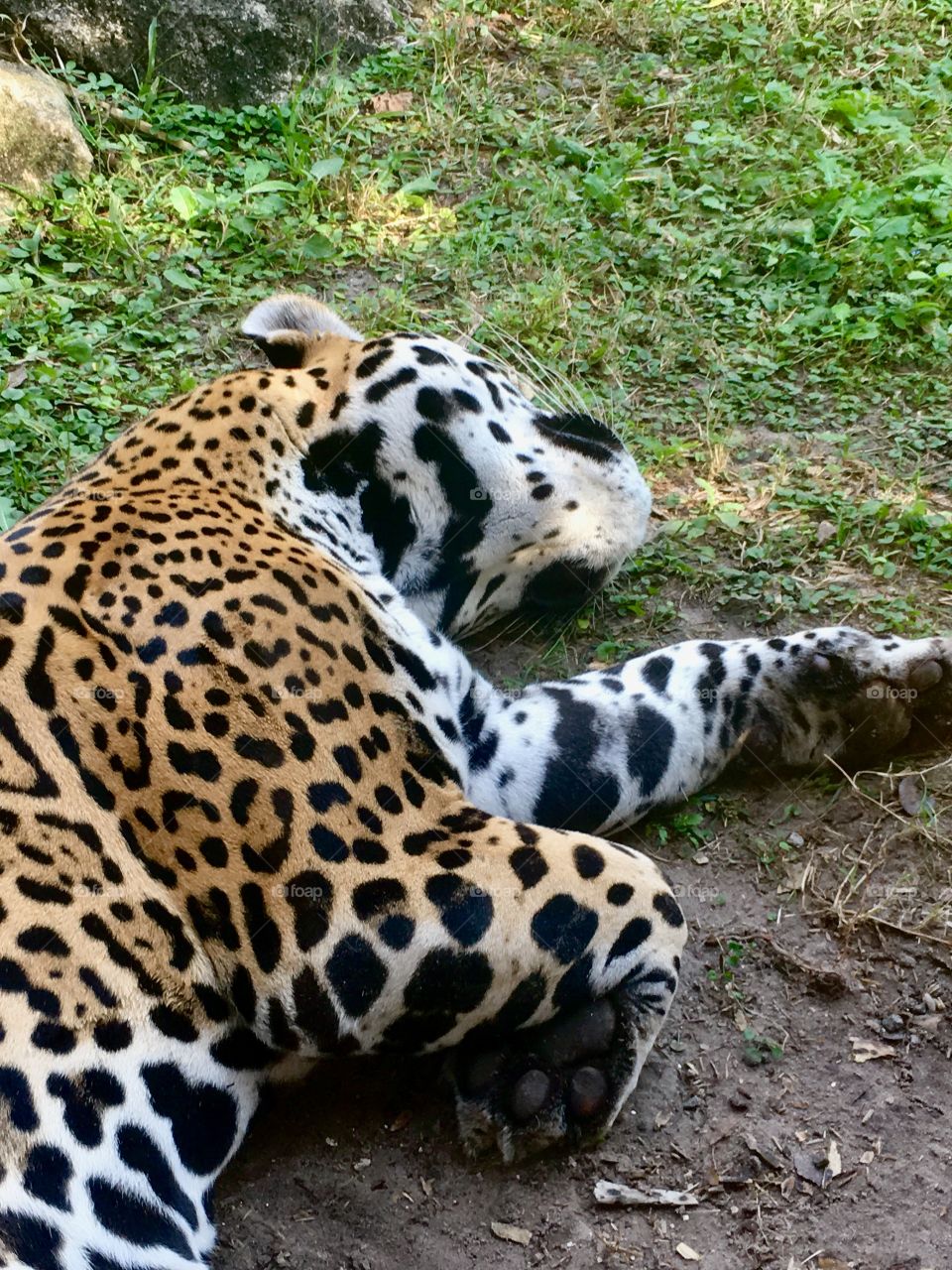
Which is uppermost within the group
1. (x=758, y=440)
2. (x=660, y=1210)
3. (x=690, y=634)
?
(x=758, y=440)

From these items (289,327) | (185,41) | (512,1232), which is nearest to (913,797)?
(512,1232)

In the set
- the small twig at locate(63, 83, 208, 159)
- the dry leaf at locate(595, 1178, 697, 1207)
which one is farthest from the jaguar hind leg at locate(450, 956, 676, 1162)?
the small twig at locate(63, 83, 208, 159)

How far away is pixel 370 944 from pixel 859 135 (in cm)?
620

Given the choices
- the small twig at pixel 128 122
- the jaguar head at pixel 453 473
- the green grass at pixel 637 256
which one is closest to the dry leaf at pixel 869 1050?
the green grass at pixel 637 256

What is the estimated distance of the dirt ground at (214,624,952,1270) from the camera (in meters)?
3.34

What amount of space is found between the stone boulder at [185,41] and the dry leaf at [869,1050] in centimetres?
680

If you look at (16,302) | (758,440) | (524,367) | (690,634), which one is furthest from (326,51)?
(690,634)

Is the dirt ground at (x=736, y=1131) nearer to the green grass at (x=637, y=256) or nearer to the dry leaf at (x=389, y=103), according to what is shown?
the green grass at (x=637, y=256)

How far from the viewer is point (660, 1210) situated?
341cm

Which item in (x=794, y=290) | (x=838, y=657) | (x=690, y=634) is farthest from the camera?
(x=794, y=290)

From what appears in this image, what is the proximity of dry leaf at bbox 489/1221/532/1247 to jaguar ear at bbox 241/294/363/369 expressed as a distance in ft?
9.83

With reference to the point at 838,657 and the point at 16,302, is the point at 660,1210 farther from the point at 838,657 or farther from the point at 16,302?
the point at 16,302

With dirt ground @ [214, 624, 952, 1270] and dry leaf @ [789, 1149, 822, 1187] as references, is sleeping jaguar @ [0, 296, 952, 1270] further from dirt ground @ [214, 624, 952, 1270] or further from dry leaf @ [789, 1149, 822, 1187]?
dry leaf @ [789, 1149, 822, 1187]

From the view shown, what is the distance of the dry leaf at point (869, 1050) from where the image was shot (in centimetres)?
368
